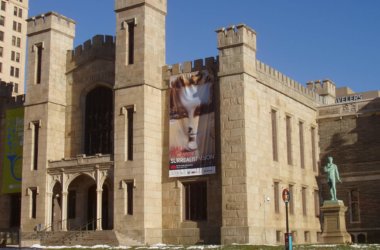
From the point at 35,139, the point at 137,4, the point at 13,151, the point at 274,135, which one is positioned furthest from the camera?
the point at 13,151

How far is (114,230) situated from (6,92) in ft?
68.5

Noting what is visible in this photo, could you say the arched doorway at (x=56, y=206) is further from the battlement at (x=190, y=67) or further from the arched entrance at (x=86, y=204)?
the battlement at (x=190, y=67)

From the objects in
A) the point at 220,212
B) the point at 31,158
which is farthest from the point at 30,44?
the point at 220,212

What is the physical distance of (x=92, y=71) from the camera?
51375 mm

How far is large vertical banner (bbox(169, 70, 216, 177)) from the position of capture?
147 ft

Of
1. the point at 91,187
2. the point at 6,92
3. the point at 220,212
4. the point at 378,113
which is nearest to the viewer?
the point at 220,212

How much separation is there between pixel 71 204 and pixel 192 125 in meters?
12.3

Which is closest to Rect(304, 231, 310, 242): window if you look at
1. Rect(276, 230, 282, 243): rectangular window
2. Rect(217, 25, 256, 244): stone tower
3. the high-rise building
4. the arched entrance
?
Rect(276, 230, 282, 243): rectangular window

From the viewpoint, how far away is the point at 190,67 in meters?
46.8

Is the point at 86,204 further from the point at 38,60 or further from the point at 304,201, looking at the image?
the point at 304,201

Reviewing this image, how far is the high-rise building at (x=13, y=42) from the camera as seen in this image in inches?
3836

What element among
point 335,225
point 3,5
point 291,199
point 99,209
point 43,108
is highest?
point 3,5

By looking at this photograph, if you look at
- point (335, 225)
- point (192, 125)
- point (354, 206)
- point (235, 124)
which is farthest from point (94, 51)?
point (354, 206)

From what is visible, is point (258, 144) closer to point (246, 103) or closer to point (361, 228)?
point (246, 103)
